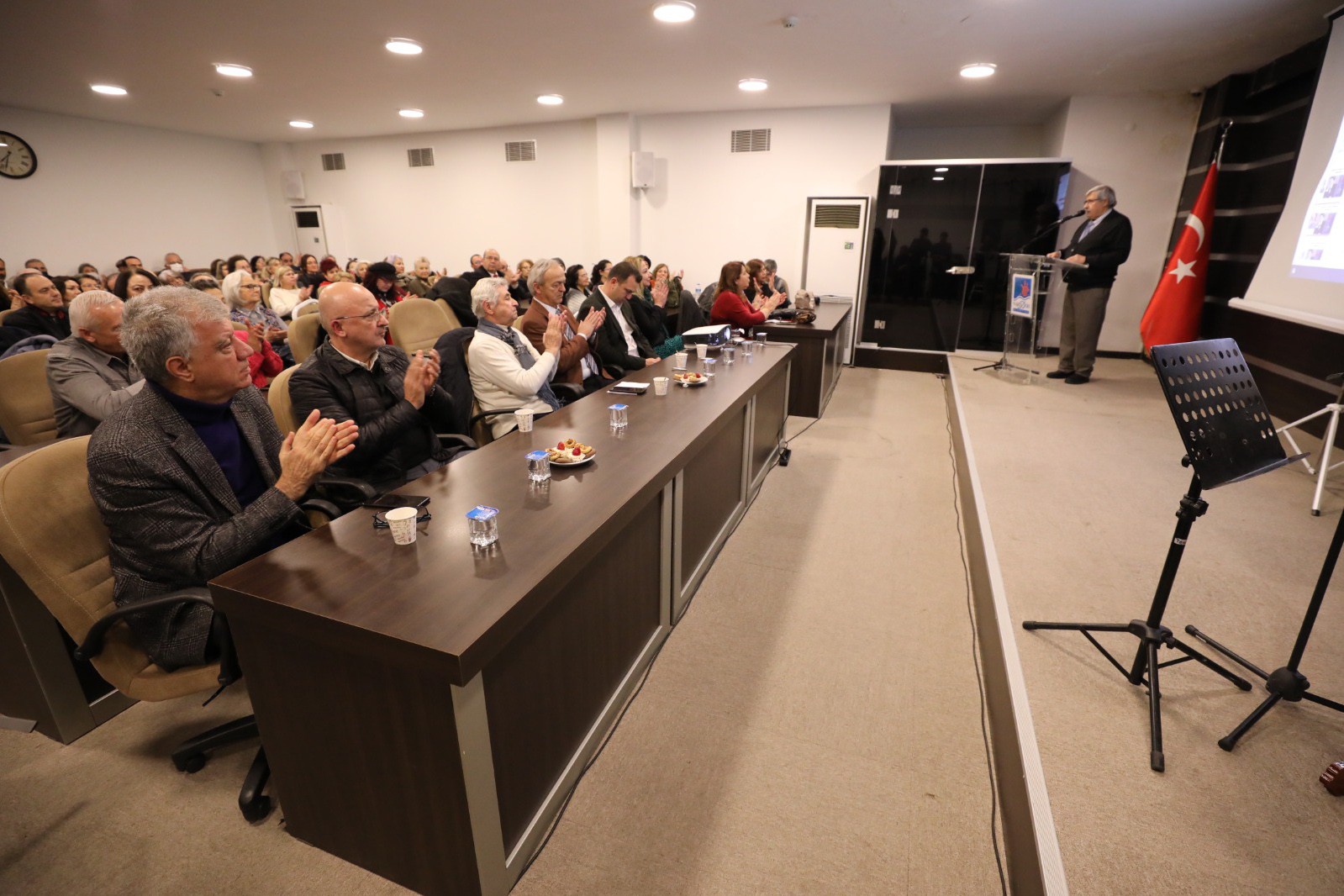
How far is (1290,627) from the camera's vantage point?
2.08 m

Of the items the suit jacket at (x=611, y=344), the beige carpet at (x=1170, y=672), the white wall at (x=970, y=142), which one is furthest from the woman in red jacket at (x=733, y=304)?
the white wall at (x=970, y=142)

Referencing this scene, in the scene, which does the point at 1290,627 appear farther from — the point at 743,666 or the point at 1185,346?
the point at 743,666

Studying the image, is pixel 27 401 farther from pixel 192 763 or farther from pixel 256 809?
pixel 256 809

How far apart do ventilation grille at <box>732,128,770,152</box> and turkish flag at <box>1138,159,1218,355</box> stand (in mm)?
4062

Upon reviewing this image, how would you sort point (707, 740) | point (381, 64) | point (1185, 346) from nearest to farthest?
point (1185, 346) < point (707, 740) < point (381, 64)

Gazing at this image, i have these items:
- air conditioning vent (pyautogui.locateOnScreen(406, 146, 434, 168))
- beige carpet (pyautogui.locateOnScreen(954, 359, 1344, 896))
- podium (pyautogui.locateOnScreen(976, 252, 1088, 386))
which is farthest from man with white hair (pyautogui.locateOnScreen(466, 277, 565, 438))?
air conditioning vent (pyautogui.locateOnScreen(406, 146, 434, 168))

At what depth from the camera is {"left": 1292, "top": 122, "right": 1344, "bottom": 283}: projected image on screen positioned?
132 inches

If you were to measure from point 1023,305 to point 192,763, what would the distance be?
19.2ft

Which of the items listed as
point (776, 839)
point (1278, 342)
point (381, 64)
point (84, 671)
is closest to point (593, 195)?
point (381, 64)

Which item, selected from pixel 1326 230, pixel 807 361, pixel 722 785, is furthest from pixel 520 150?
pixel 722 785

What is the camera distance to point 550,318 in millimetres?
3350

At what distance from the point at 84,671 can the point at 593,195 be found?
7538 millimetres

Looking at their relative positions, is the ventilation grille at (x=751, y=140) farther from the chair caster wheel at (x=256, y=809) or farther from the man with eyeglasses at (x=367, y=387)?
the chair caster wheel at (x=256, y=809)

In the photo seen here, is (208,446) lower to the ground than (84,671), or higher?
higher
